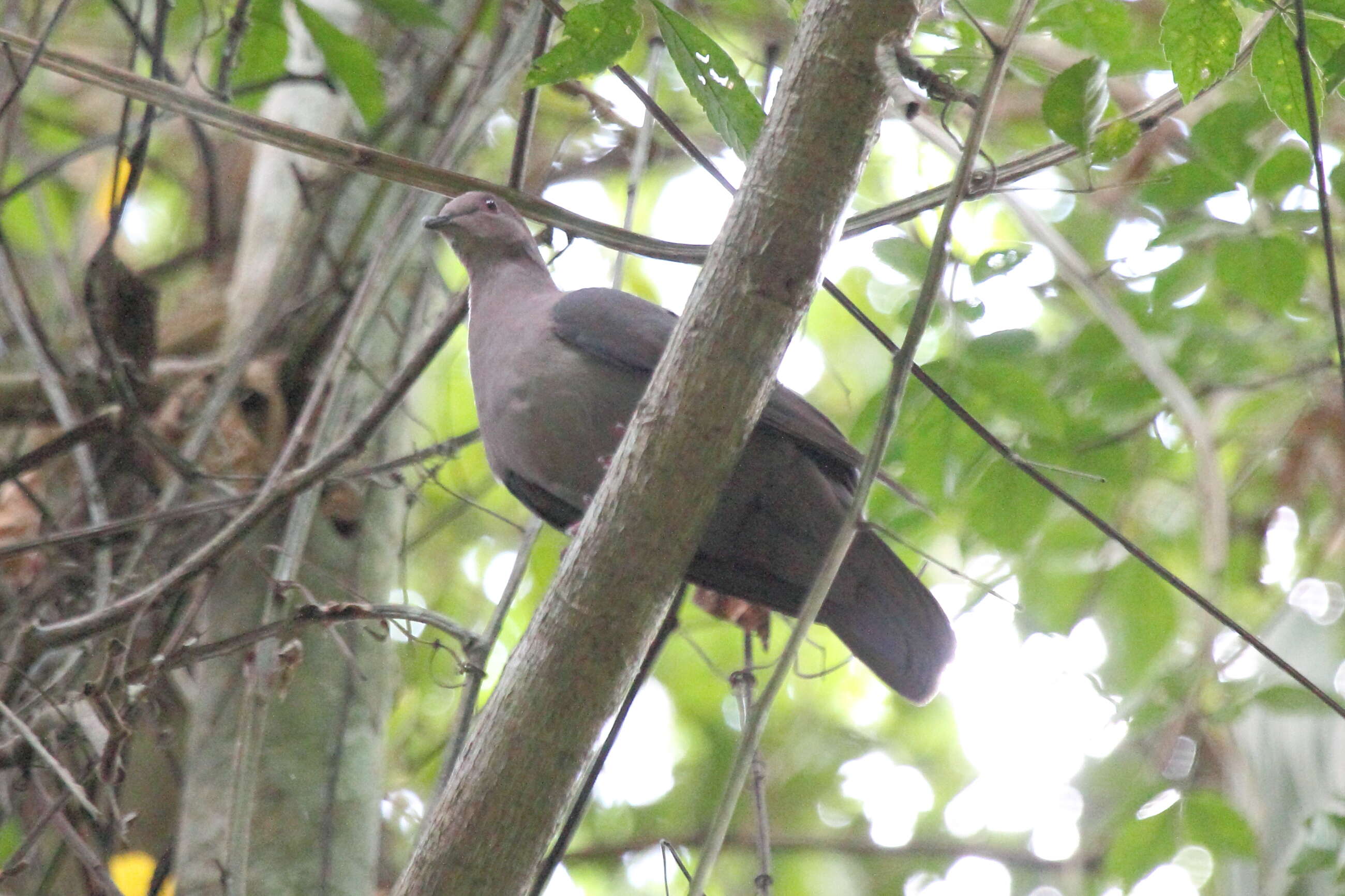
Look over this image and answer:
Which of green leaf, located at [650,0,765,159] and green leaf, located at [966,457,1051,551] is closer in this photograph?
green leaf, located at [650,0,765,159]

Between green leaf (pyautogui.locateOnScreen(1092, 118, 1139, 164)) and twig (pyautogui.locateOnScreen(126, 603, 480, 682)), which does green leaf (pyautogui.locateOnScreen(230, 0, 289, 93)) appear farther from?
green leaf (pyautogui.locateOnScreen(1092, 118, 1139, 164))

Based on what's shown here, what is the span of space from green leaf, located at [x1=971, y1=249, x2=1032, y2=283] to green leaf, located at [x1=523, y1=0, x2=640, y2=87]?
1.03 m

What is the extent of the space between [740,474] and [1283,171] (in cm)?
159

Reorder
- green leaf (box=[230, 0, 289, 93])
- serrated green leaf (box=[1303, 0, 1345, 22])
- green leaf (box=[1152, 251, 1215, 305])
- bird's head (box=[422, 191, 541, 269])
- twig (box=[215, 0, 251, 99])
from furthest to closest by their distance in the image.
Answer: bird's head (box=[422, 191, 541, 269])
green leaf (box=[1152, 251, 1215, 305])
green leaf (box=[230, 0, 289, 93])
twig (box=[215, 0, 251, 99])
serrated green leaf (box=[1303, 0, 1345, 22])

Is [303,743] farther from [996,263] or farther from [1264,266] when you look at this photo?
[1264,266]

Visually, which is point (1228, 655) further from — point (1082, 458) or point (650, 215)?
point (650, 215)

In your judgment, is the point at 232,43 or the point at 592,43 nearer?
the point at 592,43

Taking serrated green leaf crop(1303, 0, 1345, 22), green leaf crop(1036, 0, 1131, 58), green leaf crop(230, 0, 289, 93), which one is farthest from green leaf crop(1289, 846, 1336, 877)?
green leaf crop(230, 0, 289, 93)

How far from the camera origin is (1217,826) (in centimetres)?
321

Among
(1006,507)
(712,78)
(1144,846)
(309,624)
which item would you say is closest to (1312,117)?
(712,78)

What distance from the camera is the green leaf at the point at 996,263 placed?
→ 287 cm

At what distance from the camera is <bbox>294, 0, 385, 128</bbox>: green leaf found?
3412mm

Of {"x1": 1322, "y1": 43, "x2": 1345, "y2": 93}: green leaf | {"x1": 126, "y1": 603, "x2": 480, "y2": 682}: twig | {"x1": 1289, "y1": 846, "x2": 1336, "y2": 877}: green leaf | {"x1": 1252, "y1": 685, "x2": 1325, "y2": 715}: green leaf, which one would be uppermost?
{"x1": 1322, "y1": 43, "x2": 1345, "y2": 93}: green leaf

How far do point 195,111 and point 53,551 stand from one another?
66.2 inches
